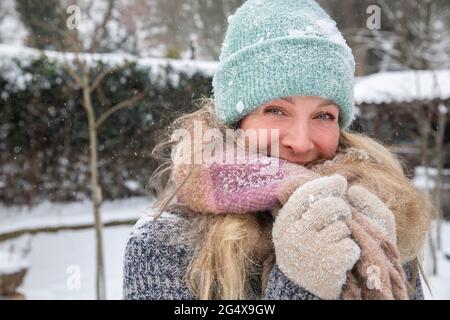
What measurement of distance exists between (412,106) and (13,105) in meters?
5.15

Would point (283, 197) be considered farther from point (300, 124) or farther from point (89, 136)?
point (89, 136)

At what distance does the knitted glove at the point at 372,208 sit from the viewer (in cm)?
96

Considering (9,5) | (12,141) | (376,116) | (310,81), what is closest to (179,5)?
(9,5)

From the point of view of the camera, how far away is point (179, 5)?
14531 mm

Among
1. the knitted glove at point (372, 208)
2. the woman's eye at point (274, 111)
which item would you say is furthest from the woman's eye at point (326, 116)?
the knitted glove at point (372, 208)

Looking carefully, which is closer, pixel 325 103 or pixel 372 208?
pixel 372 208

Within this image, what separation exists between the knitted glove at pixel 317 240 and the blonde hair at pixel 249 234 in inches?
5.3

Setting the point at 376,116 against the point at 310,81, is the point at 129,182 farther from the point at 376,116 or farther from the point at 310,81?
the point at 310,81

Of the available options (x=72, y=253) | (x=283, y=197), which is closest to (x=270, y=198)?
(x=283, y=197)

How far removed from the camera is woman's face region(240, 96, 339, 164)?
1.14 meters

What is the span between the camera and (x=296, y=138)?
3.71 ft

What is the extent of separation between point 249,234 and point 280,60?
1.45 ft

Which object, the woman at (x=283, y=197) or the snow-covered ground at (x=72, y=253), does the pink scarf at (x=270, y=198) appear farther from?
the snow-covered ground at (x=72, y=253)

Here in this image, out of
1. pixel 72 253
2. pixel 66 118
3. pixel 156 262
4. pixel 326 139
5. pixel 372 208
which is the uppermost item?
pixel 66 118
